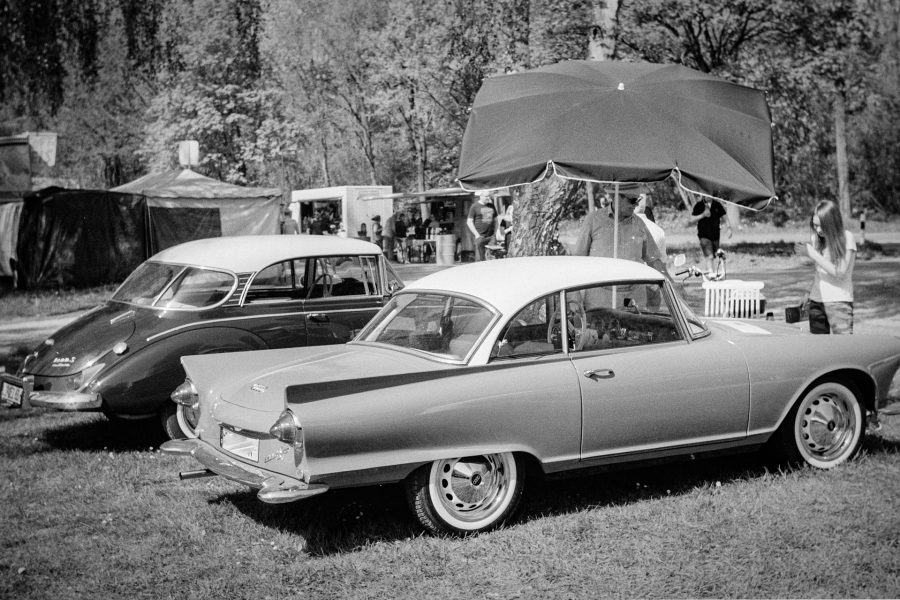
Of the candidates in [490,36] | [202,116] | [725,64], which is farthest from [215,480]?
[202,116]

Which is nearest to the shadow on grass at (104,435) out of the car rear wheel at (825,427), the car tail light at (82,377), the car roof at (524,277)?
the car tail light at (82,377)

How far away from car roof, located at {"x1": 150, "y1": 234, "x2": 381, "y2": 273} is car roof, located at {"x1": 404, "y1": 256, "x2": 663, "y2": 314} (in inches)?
84.9

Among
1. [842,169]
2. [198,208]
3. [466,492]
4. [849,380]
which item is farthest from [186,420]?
[842,169]

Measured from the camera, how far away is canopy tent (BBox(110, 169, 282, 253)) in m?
21.2

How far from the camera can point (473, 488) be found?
191 inches

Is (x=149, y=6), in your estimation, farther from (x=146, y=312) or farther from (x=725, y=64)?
(x=725, y=64)

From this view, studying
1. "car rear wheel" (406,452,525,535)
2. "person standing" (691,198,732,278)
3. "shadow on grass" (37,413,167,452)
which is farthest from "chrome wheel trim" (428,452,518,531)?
"person standing" (691,198,732,278)

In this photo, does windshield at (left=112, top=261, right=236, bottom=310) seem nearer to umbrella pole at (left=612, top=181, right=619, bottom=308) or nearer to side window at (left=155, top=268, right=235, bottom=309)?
side window at (left=155, top=268, right=235, bottom=309)

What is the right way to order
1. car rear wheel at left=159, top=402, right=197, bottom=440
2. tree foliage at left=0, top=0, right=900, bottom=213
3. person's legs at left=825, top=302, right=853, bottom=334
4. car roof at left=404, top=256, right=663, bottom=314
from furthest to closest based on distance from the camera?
1. tree foliage at left=0, top=0, right=900, bottom=213
2. person's legs at left=825, top=302, right=853, bottom=334
3. car rear wheel at left=159, top=402, right=197, bottom=440
4. car roof at left=404, top=256, right=663, bottom=314

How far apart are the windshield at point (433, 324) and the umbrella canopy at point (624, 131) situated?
6.07ft

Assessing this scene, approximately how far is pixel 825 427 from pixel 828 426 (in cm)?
2

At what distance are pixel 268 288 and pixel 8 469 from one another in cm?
235

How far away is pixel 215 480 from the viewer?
6191mm

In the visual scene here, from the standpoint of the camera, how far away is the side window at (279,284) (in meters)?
7.51
